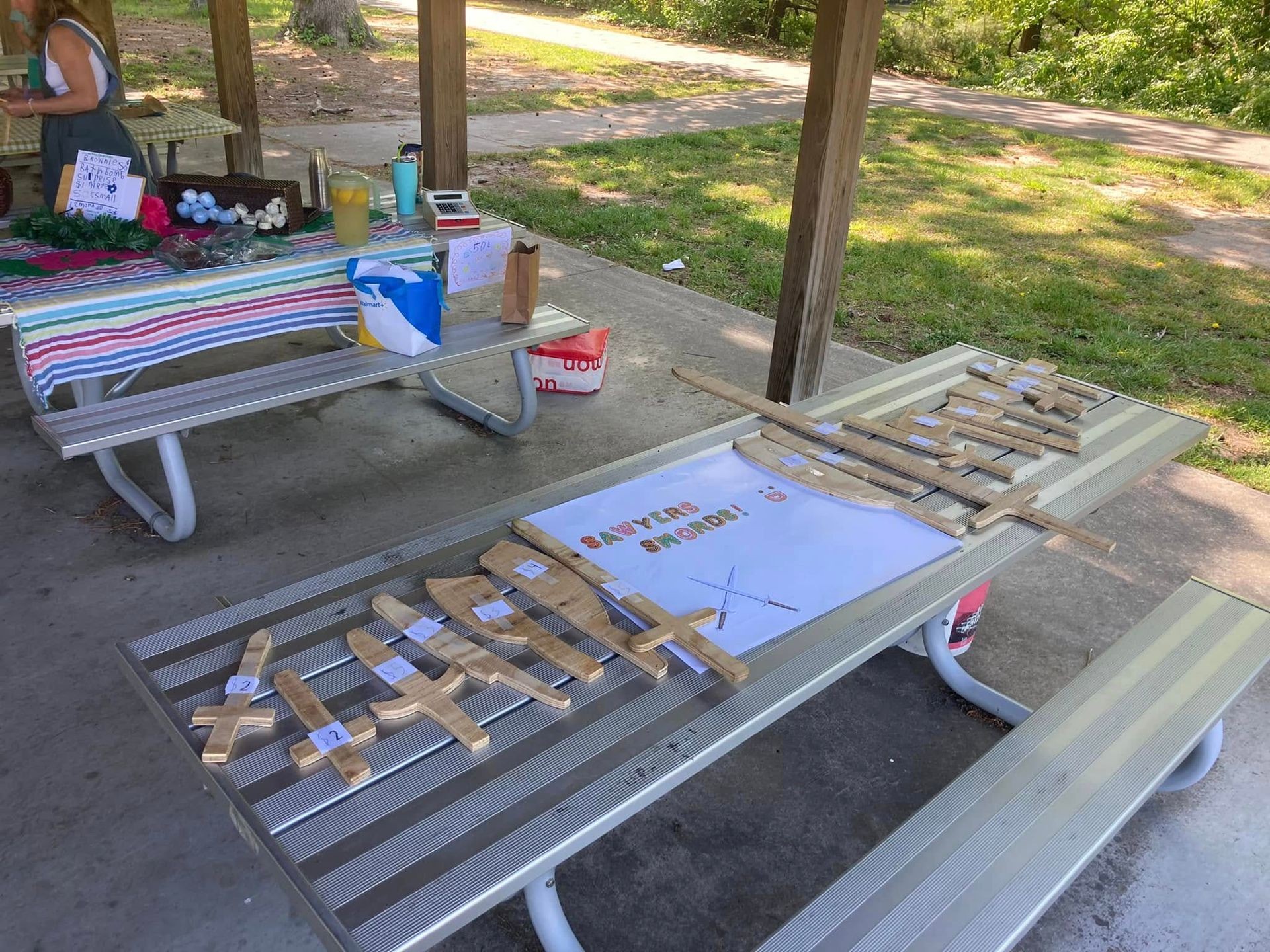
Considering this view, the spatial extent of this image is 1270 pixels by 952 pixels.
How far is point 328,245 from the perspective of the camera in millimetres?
3494

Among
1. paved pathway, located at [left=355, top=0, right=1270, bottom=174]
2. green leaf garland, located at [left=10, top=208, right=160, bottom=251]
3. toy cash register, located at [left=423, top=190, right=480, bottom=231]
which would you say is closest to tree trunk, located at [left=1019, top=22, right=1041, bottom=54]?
paved pathway, located at [left=355, top=0, right=1270, bottom=174]

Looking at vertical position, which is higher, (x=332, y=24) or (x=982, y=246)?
(x=332, y=24)

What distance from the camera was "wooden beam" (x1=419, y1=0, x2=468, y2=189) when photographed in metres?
4.16

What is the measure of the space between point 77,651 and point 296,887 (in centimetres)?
176

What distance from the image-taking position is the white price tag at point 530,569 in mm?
1812

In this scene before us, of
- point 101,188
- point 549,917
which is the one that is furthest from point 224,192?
point 549,917

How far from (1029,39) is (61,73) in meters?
17.9

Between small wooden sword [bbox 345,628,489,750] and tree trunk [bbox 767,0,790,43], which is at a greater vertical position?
tree trunk [bbox 767,0,790,43]

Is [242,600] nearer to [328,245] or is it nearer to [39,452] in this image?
[328,245]

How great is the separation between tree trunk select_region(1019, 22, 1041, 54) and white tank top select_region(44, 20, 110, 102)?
17281 mm

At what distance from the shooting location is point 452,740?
1.44 m

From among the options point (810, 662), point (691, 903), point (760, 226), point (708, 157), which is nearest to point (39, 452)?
point (691, 903)

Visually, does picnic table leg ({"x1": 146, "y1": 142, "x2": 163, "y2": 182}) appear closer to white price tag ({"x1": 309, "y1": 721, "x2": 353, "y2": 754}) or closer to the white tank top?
the white tank top

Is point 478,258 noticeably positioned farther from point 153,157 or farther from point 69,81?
point 153,157
